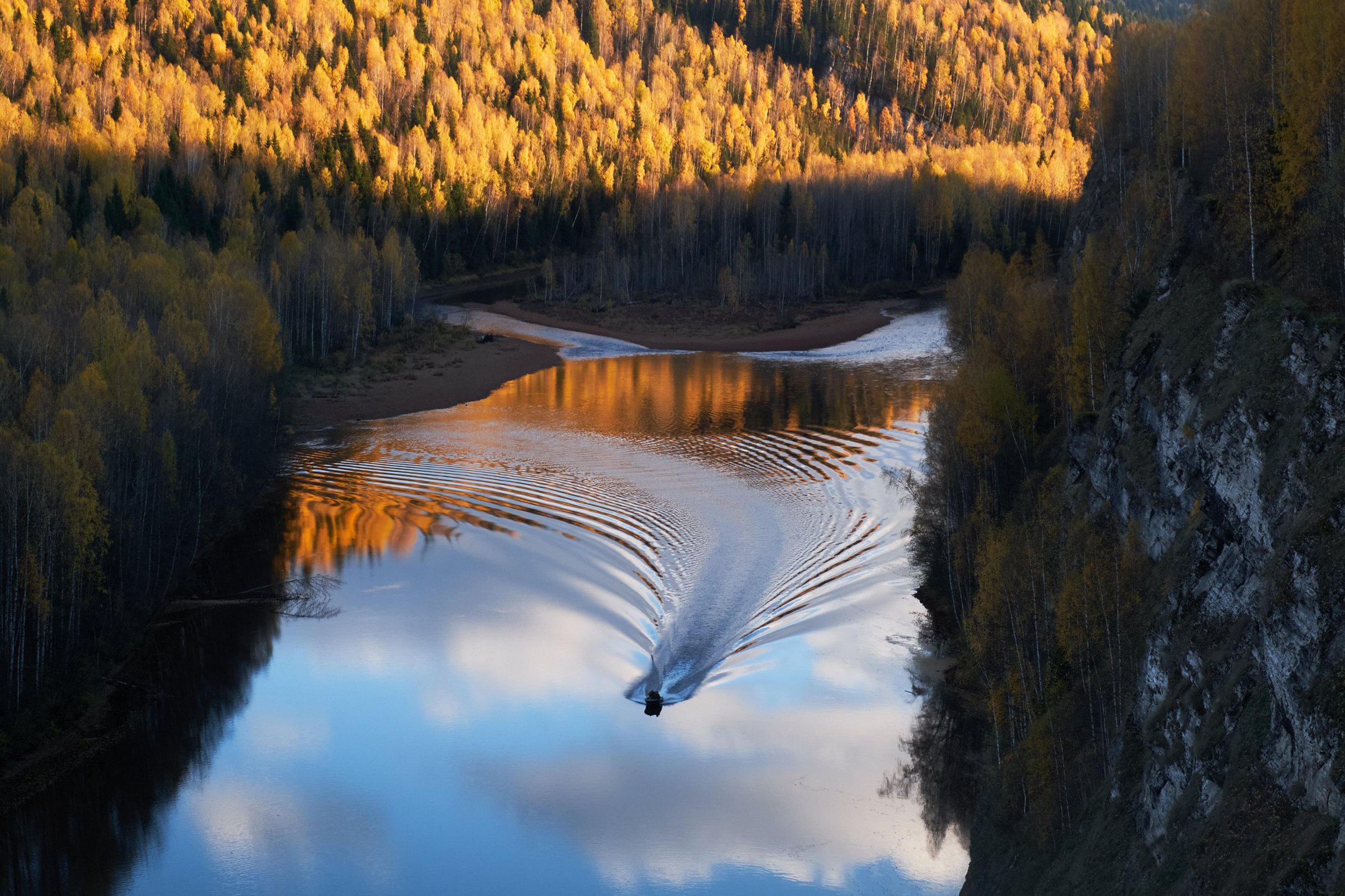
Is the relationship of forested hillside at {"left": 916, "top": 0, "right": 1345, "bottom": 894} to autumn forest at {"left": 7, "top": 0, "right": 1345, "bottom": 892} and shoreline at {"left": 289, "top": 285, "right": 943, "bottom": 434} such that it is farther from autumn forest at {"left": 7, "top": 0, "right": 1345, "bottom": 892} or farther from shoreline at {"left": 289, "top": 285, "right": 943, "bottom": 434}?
shoreline at {"left": 289, "top": 285, "right": 943, "bottom": 434}

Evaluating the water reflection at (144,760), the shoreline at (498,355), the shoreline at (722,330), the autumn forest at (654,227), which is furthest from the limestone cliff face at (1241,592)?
the shoreline at (722,330)

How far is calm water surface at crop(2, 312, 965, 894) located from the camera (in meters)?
26.7

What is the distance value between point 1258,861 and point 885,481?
1459 inches

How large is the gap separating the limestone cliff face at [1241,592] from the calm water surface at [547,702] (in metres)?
8.18

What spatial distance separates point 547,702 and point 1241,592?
19.7m

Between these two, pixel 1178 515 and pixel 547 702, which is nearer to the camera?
pixel 1178 515

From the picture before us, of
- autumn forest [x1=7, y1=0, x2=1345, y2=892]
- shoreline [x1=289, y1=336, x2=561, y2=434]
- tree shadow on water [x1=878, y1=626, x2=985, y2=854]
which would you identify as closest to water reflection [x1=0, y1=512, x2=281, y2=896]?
autumn forest [x1=7, y1=0, x2=1345, y2=892]

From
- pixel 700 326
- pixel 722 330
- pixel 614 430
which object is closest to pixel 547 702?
pixel 614 430

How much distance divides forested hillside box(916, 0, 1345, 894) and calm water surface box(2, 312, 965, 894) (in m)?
3.64

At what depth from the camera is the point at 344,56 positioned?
5586 inches

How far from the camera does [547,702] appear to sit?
34031mm

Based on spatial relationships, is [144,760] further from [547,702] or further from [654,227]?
[654,227]

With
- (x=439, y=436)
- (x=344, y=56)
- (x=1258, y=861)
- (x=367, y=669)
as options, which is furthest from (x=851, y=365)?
(x=344, y=56)

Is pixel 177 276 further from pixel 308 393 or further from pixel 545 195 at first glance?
pixel 545 195
